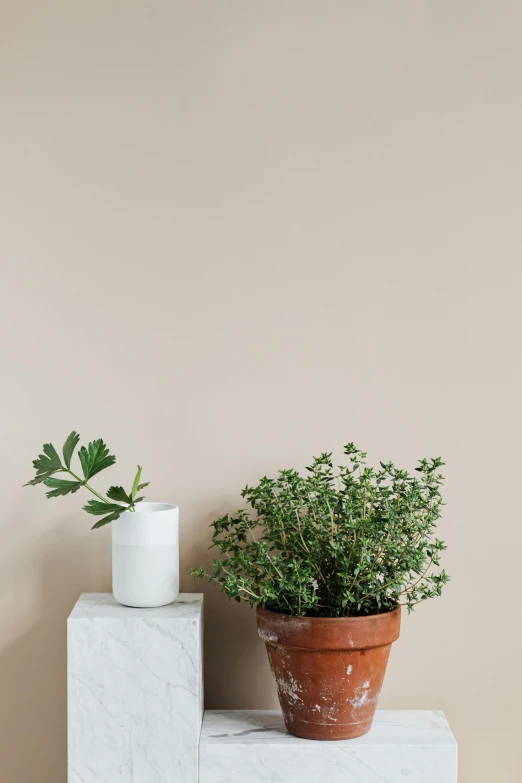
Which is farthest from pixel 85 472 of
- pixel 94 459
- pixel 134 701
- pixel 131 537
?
pixel 134 701

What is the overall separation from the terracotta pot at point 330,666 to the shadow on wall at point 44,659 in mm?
392

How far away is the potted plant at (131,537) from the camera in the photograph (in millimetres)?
1196

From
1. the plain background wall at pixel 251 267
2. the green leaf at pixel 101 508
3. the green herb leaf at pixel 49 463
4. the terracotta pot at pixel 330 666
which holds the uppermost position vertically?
the plain background wall at pixel 251 267

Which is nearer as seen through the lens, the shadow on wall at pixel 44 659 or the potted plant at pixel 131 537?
the potted plant at pixel 131 537

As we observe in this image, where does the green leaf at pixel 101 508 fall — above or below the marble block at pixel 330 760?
above

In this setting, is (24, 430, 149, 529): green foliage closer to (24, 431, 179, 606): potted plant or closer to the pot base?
(24, 431, 179, 606): potted plant

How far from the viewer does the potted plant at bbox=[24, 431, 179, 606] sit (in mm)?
1196

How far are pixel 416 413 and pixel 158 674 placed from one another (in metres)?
0.64

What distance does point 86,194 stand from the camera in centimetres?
138

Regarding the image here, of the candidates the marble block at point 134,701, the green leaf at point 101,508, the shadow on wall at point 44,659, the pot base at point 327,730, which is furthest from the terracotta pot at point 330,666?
the shadow on wall at point 44,659

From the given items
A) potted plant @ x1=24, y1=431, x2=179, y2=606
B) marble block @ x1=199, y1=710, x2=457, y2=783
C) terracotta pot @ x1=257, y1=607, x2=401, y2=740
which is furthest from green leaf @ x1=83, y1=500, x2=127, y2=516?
marble block @ x1=199, y1=710, x2=457, y2=783

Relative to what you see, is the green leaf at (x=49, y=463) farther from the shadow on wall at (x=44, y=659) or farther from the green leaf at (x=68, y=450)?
the shadow on wall at (x=44, y=659)

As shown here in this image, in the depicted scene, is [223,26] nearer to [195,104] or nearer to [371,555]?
[195,104]

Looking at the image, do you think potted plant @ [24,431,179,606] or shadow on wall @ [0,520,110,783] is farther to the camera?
shadow on wall @ [0,520,110,783]
